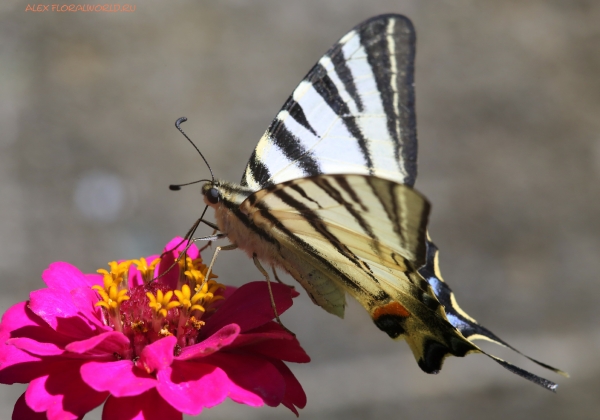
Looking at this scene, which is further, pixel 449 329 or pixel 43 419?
pixel 449 329

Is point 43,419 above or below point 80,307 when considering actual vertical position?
below

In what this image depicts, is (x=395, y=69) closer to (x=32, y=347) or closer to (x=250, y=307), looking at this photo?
(x=250, y=307)

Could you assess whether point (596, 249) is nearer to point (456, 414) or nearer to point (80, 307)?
point (456, 414)

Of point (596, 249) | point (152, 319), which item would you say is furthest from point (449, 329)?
point (596, 249)

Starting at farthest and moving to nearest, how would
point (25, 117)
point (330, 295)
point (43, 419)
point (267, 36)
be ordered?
point (267, 36), point (25, 117), point (330, 295), point (43, 419)

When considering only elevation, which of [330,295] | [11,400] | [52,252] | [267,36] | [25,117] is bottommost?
[330,295]

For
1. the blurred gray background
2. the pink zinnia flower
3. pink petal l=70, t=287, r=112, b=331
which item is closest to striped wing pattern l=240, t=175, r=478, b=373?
the pink zinnia flower

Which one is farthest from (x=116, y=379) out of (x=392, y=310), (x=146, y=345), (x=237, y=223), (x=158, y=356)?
(x=392, y=310)
